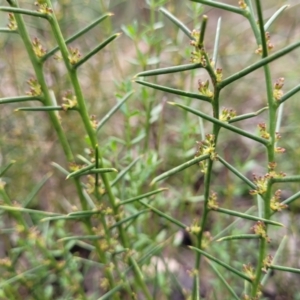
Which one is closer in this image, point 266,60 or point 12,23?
point 266,60

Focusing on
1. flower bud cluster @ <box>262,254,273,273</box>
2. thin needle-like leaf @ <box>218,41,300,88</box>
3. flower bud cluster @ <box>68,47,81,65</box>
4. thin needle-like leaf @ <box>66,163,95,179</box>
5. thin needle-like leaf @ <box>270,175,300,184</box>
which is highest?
flower bud cluster @ <box>68,47,81,65</box>

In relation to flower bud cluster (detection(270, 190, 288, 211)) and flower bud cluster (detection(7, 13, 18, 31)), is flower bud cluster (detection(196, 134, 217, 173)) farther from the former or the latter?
flower bud cluster (detection(7, 13, 18, 31))

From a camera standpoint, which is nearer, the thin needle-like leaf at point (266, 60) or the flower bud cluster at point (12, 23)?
the thin needle-like leaf at point (266, 60)

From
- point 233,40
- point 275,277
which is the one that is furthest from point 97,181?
point 233,40

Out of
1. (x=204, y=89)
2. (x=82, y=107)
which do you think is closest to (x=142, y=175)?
(x=82, y=107)

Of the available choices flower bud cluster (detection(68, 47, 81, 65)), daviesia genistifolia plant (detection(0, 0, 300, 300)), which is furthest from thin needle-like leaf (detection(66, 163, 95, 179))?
flower bud cluster (detection(68, 47, 81, 65))

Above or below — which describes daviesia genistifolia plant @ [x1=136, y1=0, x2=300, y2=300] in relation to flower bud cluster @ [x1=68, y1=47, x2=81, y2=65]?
below

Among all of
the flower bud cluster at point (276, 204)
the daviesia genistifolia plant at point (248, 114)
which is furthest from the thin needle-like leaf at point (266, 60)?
the flower bud cluster at point (276, 204)

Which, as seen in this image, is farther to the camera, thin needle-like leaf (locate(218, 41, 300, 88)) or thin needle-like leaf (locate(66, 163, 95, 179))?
thin needle-like leaf (locate(66, 163, 95, 179))

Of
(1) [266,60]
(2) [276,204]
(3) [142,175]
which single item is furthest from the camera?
(3) [142,175]

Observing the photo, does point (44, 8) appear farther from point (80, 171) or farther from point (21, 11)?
point (80, 171)

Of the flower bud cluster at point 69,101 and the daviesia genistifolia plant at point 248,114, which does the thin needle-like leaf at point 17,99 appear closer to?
the flower bud cluster at point 69,101

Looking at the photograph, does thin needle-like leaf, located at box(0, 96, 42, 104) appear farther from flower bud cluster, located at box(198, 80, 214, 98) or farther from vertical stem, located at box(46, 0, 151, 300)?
flower bud cluster, located at box(198, 80, 214, 98)

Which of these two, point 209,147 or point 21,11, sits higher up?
point 21,11
